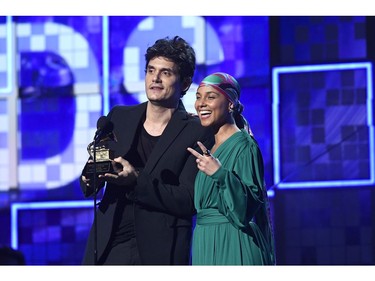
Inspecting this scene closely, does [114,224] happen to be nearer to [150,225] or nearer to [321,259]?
[150,225]

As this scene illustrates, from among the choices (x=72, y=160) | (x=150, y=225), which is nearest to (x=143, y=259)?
(x=150, y=225)

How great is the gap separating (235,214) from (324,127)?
7.09 feet

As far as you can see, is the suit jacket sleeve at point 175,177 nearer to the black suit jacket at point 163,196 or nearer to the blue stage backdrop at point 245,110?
the black suit jacket at point 163,196

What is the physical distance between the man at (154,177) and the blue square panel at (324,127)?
1723 millimetres

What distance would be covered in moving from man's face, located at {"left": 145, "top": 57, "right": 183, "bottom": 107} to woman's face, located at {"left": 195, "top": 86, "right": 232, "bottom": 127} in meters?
0.19

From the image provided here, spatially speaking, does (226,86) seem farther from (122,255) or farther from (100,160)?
(122,255)

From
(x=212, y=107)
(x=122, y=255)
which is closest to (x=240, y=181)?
(x=212, y=107)

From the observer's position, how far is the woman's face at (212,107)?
3543 mm

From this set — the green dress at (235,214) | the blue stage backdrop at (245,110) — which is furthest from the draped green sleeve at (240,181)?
the blue stage backdrop at (245,110)

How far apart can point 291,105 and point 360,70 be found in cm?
43

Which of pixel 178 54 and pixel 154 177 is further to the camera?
pixel 178 54

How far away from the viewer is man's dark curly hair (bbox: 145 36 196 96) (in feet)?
12.3

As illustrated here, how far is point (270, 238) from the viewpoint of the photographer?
358cm

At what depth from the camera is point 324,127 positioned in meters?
5.45
